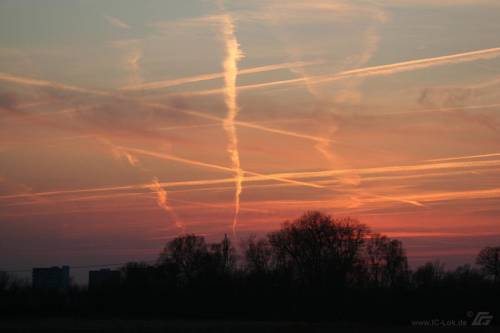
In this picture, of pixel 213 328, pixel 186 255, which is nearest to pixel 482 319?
pixel 213 328

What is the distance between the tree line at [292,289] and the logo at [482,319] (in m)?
1.24

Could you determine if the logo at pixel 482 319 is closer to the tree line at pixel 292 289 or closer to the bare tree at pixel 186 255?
the tree line at pixel 292 289

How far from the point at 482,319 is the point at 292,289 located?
28.0 metres

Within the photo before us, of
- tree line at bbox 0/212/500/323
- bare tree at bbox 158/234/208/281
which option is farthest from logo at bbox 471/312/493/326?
bare tree at bbox 158/234/208/281

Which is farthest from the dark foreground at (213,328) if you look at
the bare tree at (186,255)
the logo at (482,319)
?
the bare tree at (186,255)

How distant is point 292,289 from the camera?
97125 mm

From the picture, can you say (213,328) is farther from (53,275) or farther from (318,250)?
(53,275)

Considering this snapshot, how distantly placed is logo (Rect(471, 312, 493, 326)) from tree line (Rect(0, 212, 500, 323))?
4.07ft

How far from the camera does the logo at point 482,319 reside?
241ft

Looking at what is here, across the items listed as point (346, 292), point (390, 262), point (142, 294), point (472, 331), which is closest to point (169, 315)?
point (142, 294)

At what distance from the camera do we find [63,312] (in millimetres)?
91250

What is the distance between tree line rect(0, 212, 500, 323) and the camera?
8231 cm

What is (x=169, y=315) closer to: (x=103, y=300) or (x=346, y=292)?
(x=103, y=300)

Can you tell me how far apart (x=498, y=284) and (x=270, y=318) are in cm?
2637
